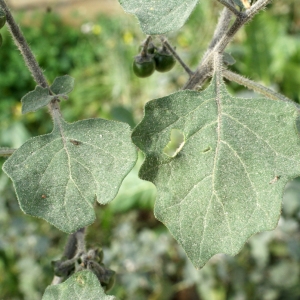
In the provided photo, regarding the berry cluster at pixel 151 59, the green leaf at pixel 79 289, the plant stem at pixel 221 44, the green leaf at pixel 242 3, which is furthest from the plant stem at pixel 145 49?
the green leaf at pixel 79 289

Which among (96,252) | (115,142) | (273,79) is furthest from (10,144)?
(115,142)

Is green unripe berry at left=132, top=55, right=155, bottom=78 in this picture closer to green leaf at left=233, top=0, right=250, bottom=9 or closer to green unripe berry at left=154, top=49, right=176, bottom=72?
green unripe berry at left=154, top=49, right=176, bottom=72

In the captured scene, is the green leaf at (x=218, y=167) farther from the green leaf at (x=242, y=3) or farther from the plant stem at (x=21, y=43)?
the plant stem at (x=21, y=43)

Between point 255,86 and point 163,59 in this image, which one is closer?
point 255,86

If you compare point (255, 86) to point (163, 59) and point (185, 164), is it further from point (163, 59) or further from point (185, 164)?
point (163, 59)

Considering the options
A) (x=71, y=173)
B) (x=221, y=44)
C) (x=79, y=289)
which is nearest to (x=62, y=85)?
(x=71, y=173)

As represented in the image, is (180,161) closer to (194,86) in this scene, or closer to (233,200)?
(233,200)

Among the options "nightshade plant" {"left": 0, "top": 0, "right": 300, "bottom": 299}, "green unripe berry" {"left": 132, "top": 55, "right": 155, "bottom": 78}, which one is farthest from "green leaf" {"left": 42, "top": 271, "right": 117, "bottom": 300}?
"green unripe berry" {"left": 132, "top": 55, "right": 155, "bottom": 78}
